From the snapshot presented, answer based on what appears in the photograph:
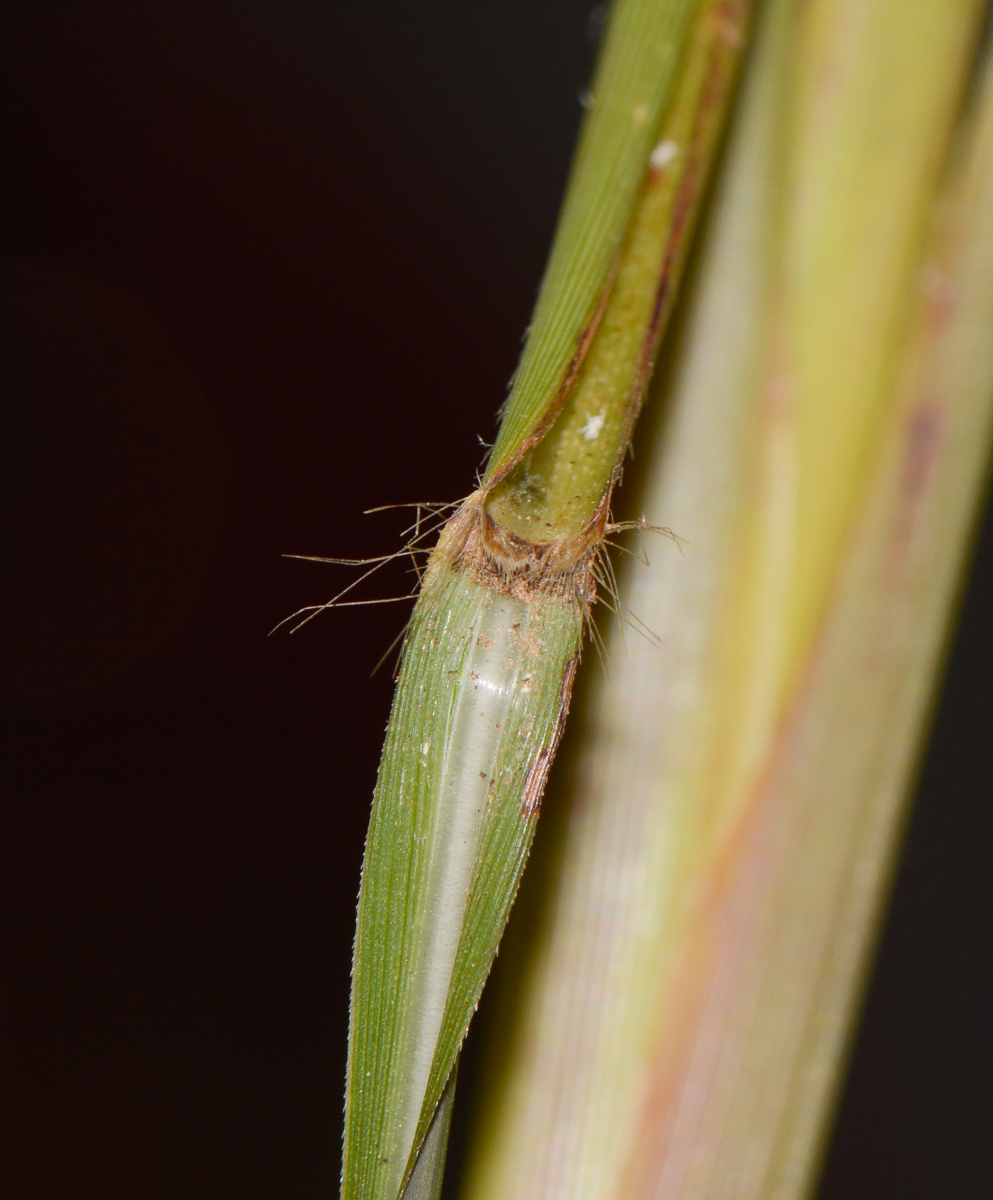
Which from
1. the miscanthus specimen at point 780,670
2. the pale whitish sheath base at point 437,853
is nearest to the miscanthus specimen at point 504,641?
the pale whitish sheath base at point 437,853

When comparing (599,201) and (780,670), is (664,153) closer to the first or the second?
(599,201)

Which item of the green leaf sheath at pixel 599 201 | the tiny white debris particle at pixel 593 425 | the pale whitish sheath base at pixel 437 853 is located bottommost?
the pale whitish sheath base at pixel 437 853

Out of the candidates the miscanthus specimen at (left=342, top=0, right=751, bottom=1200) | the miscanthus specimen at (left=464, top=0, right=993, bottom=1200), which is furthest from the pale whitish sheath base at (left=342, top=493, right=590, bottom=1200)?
the miscanthus specimen at (left=464, top=0, right=993, bottom=1200)

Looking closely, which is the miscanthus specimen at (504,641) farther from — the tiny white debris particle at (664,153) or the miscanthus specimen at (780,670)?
the miscanthus specimen at (780,670)

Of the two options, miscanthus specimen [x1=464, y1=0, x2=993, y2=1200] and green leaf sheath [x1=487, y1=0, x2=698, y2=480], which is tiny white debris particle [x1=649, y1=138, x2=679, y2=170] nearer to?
green leaf sheath [x1=487, y1=0, x2=698, y2=480]

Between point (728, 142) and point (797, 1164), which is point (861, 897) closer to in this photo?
point (797, 1164)

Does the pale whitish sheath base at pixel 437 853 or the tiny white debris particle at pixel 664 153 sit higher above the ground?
the tiny white debris particle at pixel 664 153

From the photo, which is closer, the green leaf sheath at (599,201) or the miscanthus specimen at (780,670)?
the green leaf sheath at (599,201)
